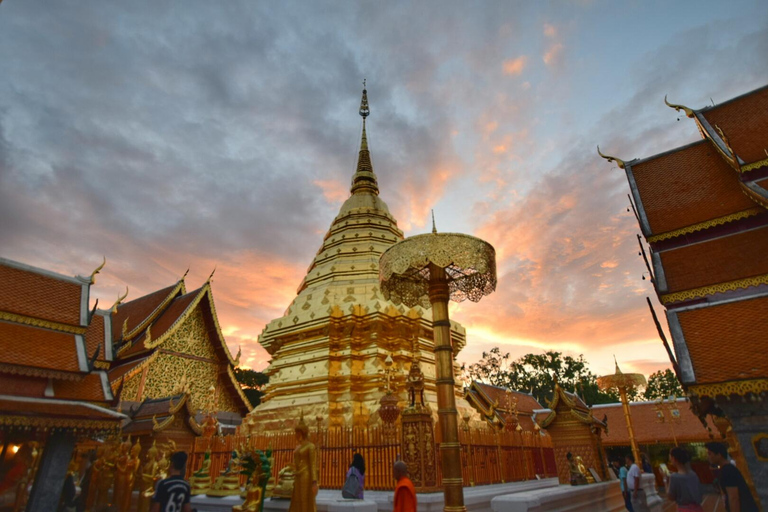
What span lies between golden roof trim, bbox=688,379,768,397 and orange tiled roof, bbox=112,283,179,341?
57.1 ft

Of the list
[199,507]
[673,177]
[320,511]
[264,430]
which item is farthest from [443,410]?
[673,177]

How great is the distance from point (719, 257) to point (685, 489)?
16.4 ft

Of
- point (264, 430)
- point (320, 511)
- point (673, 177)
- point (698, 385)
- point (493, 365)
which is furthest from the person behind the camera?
point (493, 365)

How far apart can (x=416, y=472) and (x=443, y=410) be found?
226 cm

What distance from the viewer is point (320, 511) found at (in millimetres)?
5113

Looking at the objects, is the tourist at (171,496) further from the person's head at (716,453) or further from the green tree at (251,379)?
the green tree at (251,379)

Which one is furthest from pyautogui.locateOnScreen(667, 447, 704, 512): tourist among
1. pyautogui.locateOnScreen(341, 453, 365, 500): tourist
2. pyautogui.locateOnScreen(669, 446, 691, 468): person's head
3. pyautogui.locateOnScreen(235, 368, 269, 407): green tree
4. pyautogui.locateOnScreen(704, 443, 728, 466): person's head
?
pyautogui.locateOnScreen(235, 368, 269, 407): green tree

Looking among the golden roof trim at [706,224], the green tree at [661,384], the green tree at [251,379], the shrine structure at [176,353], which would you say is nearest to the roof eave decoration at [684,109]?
the golden roof trim at [706,224]

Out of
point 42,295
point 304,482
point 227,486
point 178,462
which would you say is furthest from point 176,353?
point 178,462

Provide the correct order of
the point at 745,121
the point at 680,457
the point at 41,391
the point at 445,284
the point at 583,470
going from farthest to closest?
the point at 745,121 → the point at 583,470 → the point at 41,391 → the point at 445,284 → the point at 680,457

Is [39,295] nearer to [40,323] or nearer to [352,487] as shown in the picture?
[40,323]

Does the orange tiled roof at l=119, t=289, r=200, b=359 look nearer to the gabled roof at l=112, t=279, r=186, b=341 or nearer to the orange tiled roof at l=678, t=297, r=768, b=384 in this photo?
the gabled roof at l=112, t=279, r=186, b=341

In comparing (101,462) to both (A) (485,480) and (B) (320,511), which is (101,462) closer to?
(B) (320,511)

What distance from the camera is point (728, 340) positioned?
6.01 m
